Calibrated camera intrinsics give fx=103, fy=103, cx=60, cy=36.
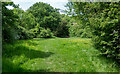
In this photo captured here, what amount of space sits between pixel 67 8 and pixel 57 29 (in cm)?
3605

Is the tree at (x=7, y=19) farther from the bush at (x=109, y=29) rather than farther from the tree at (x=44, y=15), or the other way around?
the tree at (x=44, y=15)

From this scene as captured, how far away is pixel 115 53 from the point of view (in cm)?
510

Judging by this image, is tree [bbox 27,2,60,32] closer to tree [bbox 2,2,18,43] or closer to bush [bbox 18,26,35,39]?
bush [bbox 18,26,35,39]

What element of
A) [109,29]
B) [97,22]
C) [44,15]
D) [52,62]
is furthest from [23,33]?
[44,15]

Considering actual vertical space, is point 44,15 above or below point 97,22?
above

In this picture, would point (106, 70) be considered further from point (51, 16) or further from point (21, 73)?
point (51, 16)

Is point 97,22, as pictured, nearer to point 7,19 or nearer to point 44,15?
point 7,19

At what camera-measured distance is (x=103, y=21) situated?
5262mm

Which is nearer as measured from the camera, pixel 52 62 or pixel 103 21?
pixel 103 21

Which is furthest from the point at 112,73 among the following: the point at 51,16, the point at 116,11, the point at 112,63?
the point at 51,16

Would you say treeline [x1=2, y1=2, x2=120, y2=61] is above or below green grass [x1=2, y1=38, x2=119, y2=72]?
above

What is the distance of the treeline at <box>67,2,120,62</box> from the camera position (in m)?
4.86

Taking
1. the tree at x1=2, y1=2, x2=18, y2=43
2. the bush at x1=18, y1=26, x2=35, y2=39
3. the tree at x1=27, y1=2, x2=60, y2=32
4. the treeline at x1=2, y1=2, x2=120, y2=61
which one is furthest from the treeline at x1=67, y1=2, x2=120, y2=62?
the tree at x1=27, y1=2, x2=60, y2=32

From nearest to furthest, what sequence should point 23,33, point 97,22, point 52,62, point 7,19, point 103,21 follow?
1. point 103,21
2. point 97,22
3. point 7,19
4. point 52,62
5. point 23,33
